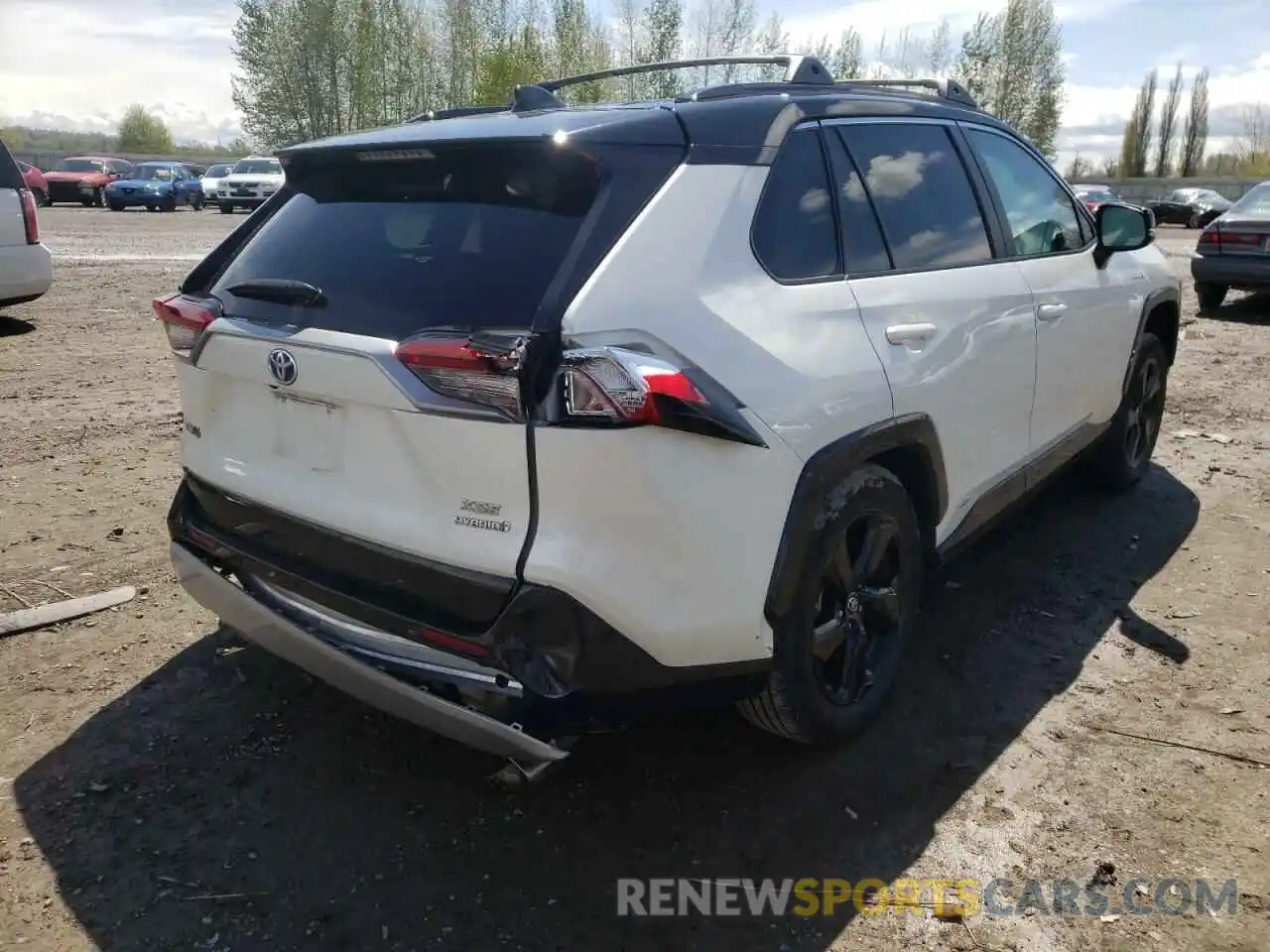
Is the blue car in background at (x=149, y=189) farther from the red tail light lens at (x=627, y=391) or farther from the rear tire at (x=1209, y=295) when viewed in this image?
the red tail light lens at (x=627, y=391)

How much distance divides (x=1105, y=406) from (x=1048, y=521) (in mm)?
659

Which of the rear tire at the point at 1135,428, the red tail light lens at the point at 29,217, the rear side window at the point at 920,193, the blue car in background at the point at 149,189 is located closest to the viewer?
the rear side window at the point at 920,193

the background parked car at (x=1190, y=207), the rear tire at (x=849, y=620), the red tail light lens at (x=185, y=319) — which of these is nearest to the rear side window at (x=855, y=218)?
the rear tire at (x=849, y=620)

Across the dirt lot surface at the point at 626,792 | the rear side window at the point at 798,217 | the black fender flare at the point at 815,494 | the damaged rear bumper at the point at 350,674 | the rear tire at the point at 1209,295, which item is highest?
the rear side window at the point at 798,217

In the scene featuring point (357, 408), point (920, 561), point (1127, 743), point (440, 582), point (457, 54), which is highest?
point (457, 54)

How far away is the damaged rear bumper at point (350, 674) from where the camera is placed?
2252 mm

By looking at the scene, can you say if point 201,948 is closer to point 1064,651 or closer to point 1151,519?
point 1064,651

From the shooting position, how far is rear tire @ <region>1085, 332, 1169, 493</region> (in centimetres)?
508

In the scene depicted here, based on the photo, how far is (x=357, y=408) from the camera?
2.39m

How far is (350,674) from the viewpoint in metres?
2.46

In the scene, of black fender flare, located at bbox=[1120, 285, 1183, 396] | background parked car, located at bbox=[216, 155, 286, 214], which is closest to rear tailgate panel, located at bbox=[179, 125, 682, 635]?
black fender flare, located at bbox=[1120, 285, 1183, 396]

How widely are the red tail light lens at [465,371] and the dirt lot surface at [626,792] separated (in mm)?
1213

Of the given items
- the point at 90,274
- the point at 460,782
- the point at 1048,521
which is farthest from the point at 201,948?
the point at 90,274

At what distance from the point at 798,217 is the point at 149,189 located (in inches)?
1422
